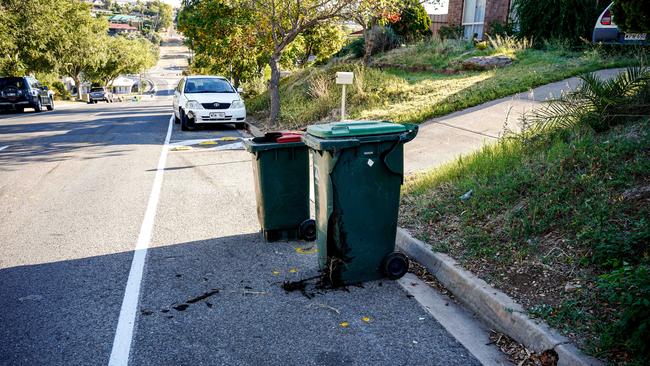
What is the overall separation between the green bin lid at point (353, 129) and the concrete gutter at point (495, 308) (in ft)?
4.26

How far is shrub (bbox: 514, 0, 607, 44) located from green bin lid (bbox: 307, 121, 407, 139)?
39.2ft

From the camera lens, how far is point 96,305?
13.1 ft

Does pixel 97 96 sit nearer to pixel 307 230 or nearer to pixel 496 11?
pixel 496 11

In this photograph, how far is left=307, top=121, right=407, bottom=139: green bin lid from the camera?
407cm

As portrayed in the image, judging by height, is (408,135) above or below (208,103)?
above

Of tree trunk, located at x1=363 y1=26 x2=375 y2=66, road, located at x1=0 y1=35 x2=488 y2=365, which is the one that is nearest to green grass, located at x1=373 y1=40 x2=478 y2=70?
tree trunk, located at x1=363 y1=26 x2=375 y2=66

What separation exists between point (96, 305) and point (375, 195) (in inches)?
96.6

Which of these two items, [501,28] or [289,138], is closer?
[289,138]

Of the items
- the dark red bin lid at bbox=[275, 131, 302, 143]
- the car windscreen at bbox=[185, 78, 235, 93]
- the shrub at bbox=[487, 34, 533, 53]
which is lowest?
the car windscreen at bbox=[185, 78, 235, 93]

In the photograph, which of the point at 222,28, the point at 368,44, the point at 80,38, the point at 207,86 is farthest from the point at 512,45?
the point at 80,38

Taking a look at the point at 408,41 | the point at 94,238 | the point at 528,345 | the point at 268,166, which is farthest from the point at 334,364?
the point at 408,41

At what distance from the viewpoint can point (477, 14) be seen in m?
20.6

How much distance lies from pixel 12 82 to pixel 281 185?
2398 centimetres

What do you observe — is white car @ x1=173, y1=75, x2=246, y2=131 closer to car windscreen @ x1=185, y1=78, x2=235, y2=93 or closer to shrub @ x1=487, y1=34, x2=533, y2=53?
car windscreen @ x1=185, y1=78, x2=235, y2=93
